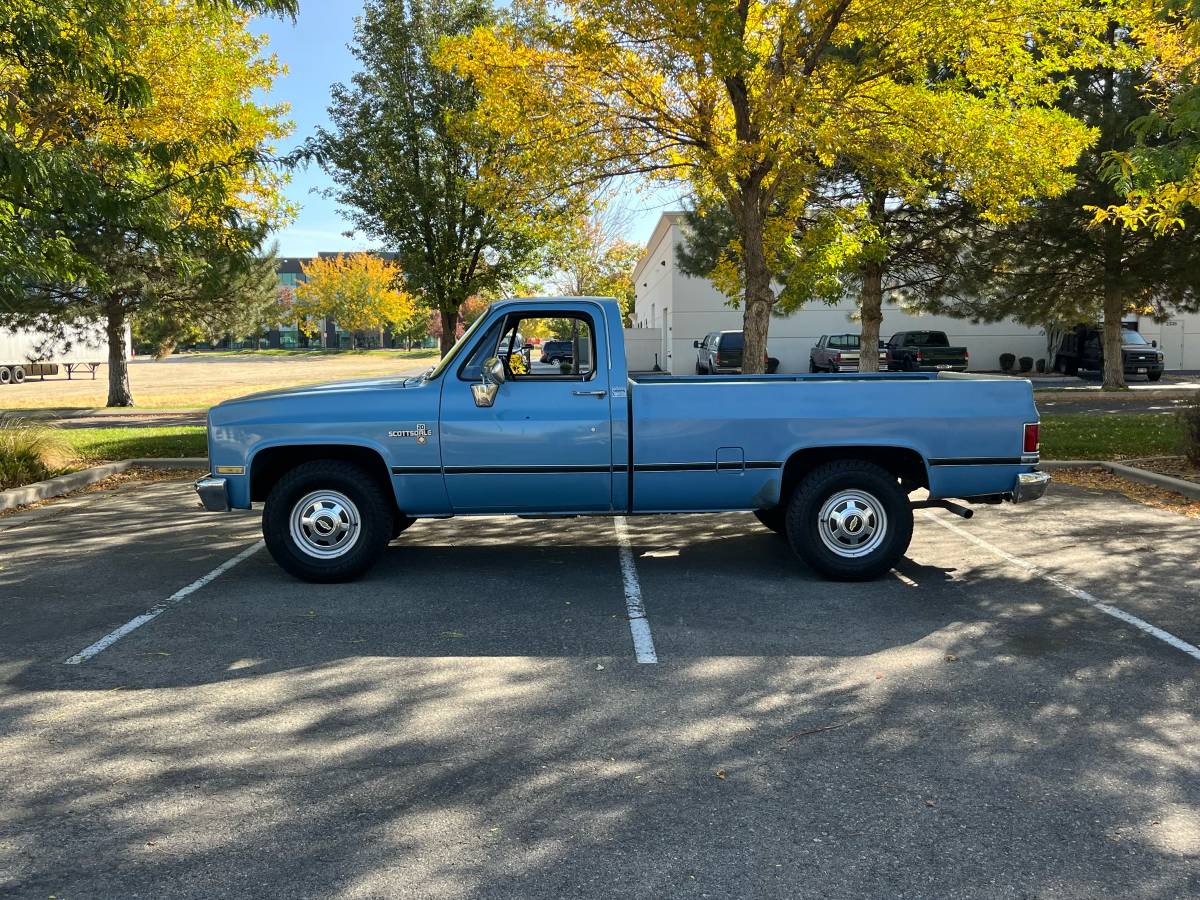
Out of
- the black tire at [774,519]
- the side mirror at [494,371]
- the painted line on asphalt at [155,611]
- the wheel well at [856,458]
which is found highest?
the side mirror at [494,371]

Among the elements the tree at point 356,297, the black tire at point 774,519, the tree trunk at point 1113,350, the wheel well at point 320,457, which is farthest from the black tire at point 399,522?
the tree at point 356,297

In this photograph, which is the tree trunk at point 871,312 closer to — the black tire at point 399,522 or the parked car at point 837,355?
the parked car at point 837,355

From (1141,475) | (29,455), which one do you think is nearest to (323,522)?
(29,455)

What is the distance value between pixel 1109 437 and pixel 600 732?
12480 millimetres

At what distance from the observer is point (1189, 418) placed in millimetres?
11375

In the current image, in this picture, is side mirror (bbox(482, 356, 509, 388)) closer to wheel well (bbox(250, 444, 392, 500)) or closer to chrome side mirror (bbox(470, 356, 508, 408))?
chrome side mirror (bbox(470, 356, 508, 408))

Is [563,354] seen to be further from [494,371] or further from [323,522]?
[323,522]

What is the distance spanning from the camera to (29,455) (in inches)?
448

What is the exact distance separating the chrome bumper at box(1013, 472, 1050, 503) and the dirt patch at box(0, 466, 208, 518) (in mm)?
9780

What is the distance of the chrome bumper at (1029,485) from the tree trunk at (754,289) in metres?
6.50

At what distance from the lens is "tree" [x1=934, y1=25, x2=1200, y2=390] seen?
20672 millimetres

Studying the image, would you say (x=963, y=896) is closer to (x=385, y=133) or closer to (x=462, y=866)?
(x=462, y=866)

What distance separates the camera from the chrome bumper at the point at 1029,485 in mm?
6824

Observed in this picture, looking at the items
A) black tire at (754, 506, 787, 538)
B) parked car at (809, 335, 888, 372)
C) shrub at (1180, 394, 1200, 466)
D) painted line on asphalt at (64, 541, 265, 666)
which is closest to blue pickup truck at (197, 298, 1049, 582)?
painted line on asphalt at (64, 541, 265, 666)
